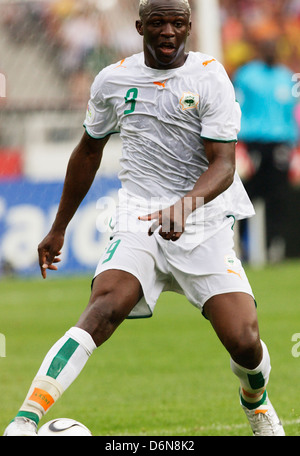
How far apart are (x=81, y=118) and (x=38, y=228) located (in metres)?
3.23

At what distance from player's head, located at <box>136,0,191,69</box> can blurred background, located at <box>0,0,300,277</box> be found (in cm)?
735

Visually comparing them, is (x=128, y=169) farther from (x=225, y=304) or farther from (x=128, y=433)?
(x=128, y=433)

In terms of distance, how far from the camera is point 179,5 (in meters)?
4.68

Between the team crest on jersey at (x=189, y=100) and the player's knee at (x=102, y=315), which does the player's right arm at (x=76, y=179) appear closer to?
the team crest on jersey at (x=189, y=100)

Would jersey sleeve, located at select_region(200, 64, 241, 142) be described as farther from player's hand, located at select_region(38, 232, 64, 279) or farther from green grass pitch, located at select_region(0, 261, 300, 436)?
green grass pitch, located at select_region(0, 261, 300, 436)

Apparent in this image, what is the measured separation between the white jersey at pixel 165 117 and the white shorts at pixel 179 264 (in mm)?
195

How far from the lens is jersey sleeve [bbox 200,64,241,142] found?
4.61 metres

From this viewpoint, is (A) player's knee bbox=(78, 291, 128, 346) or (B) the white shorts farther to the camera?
(B) the white shorts

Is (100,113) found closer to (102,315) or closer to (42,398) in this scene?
(102,315)

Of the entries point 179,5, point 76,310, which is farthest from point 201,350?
point 179,5

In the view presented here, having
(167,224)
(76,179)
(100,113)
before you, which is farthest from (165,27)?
(167,224)

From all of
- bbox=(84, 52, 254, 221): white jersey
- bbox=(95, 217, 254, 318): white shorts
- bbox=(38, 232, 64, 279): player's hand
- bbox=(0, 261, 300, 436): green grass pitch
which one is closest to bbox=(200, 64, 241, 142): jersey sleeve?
bbox=(84, 52, 254, 221): white jersey

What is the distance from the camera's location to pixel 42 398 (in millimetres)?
4191

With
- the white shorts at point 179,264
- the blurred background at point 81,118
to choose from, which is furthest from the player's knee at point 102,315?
the blurred background at point 81,118
